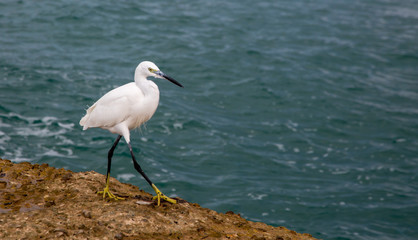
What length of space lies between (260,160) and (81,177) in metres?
6.80

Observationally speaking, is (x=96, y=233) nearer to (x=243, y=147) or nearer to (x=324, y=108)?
(x=243, y=147)

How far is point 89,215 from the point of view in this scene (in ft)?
20.7

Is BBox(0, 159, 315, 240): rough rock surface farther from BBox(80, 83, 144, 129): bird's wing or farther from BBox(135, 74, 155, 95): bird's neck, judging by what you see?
BBox(135, 74, 155, 95): bird's neck

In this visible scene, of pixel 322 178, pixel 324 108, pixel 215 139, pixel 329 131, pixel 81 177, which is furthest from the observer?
pixel 324 108

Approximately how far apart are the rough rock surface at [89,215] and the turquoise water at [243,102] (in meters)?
4.30

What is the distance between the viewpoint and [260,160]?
13.5m

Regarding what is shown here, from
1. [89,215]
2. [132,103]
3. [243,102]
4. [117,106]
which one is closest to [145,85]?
[132,103]

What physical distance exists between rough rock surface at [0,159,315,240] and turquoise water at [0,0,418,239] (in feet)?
14.1

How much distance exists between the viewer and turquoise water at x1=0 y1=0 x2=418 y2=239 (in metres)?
12.1

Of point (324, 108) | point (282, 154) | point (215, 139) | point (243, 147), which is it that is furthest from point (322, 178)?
point (324, 108)

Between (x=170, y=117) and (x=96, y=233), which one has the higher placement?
(x=96, y=233)

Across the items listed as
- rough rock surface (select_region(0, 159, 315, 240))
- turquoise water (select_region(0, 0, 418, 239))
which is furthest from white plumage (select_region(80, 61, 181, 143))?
turquoise water (select_region(0, 0, 418, 239))

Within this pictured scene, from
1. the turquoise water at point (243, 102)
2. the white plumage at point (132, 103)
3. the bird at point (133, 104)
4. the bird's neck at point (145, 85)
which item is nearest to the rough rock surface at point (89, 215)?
the bird at point (133, 104)

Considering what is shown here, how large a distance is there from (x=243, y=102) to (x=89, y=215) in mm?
10764
